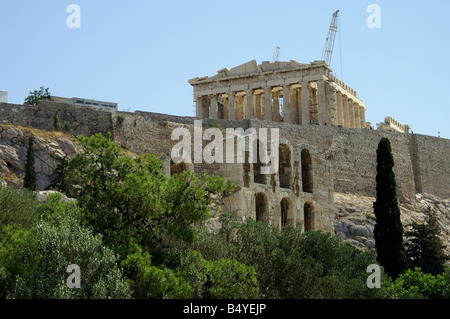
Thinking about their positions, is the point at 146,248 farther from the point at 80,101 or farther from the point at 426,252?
the point at 80,101

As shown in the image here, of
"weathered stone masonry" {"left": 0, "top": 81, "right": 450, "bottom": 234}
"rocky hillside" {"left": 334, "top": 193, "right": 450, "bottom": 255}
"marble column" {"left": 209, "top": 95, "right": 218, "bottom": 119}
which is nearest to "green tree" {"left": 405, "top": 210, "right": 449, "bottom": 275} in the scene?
"rocky hillside" {"left": 334, "top": 193, "right": 450, "bottom": 255}

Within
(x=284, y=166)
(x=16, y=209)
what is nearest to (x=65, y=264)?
(x=16, y=209)

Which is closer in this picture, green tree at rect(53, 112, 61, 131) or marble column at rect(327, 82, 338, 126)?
green tree at rect(53, 112, 61, 131)

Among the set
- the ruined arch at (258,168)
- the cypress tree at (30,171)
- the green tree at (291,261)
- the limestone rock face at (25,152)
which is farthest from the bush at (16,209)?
the ruined arch at (258,168)

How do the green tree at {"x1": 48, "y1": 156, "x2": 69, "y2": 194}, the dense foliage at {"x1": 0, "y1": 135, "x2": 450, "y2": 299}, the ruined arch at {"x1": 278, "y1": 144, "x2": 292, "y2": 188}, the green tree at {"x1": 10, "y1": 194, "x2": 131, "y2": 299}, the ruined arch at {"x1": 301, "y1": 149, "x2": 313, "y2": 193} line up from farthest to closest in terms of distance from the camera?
the ruined arch at {"x1": 301, "y1": 149, "x2": 313, "y2": 193}
the ruined arch at {"x1": 278, "y1": 144, "x2": 292, "y2": 188}
the green tree at {"x1": 48, "y1": 156, "x2": 69, "y2": 194}
the dense foliage at {"x1": 0, "y1": 135, "x2": 450, "y2": 299}
the green tree at {"x1": 10, "y1": 194, "x2": 131, "y2": 299}

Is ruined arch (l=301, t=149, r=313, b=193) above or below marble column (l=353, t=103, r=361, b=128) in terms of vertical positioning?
below

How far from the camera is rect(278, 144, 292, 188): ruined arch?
112ft

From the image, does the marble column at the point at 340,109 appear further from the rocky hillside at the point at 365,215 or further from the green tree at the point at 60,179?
the green tree at the point at 60,179

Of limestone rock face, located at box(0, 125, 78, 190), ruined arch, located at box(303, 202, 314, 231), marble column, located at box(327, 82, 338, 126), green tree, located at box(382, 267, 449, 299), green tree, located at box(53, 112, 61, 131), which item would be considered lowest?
green tree, located at box(382, 267, 449, 299)

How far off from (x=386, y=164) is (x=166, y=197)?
13461 mm

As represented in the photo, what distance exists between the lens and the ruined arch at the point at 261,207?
32.2 meters

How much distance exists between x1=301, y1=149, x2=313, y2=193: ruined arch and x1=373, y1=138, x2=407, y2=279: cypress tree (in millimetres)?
4308

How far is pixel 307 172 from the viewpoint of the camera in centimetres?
3559

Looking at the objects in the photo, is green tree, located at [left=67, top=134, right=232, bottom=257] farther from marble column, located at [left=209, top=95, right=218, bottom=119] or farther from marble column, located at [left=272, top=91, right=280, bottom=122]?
marble column, located at [left=272, top=91, right=280, bottom=122]
